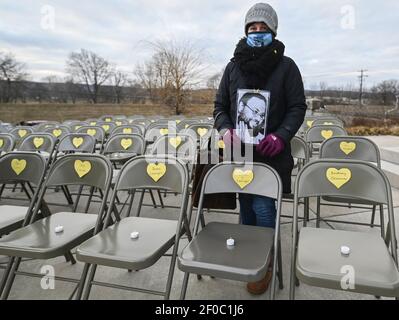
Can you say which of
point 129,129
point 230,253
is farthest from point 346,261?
point 129,129

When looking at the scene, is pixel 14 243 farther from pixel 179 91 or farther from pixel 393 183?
pixel 179 91

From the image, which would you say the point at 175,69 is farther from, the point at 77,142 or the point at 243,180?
the point at 243,180

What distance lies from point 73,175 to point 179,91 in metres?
8.92

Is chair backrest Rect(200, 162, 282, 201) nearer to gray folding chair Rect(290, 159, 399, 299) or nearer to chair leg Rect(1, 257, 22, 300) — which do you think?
gray folding chair Rect(290, 159, 399, 299)

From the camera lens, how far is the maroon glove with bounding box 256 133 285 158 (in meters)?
1.82

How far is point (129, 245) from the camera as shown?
5.42 feet

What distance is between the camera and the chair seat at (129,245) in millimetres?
1498

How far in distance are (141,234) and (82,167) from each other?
2.64 ft

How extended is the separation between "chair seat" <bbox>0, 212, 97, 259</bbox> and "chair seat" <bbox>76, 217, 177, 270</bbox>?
0.47ft

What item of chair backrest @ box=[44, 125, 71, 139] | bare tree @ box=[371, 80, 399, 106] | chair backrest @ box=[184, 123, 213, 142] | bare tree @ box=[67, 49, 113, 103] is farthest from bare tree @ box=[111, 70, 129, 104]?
bare tree @ box=[371, 80, 399, 106]

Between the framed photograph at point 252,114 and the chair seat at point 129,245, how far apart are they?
80 centimetres

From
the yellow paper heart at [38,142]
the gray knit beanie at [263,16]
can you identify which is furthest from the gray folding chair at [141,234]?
the yellow paper heart at [38,142]
